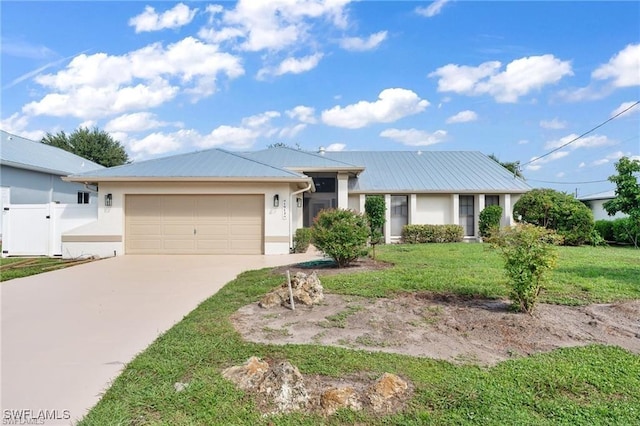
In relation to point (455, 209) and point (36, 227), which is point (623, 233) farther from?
point (36, 227)

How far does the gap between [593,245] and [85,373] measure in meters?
19.8

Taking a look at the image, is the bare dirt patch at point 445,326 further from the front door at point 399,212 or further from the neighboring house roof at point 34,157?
the neighboring house roof at point 34,157

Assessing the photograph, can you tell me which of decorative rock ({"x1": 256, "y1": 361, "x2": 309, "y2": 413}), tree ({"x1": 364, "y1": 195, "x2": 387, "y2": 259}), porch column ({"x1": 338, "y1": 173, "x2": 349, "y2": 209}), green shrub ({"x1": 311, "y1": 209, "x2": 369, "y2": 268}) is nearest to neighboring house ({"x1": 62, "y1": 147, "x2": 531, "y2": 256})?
porch column ({"x1": 338, "y1": 173, "x2": 349, "y2": 209})

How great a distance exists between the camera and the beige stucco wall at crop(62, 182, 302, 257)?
13.3 meters

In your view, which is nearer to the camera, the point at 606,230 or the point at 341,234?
the point at 341,234

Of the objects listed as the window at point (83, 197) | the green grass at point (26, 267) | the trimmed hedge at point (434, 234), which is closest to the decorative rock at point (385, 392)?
the green grass at point (26, 267)

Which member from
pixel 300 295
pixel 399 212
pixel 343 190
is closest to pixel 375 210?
pixel 343 190

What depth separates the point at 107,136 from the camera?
35.7m

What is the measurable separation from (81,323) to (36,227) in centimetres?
1034

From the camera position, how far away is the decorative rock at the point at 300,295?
6054 mm

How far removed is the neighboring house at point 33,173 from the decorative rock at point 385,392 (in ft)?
51.8

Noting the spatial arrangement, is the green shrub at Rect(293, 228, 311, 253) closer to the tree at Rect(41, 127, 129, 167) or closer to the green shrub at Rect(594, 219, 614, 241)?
the green shrub at Rect(594, 219, 614, 241)

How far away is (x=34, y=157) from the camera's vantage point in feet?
62.9

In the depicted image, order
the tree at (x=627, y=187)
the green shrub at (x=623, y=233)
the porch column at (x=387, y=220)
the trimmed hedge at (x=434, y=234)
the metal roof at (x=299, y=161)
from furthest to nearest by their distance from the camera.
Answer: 1. the porch column at (x=387, y=220)
2. the trimmed hedge at (x=434, y=234)
3. the metal roof at (x=299, y=161)
4. the green shrub at (x=623, y=233)
5. the tree at (x=627, y=187)
